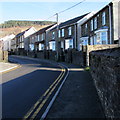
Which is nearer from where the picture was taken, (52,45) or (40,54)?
(40,54)

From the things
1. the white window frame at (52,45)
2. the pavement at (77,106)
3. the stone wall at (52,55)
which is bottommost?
the pavement at (77,106)

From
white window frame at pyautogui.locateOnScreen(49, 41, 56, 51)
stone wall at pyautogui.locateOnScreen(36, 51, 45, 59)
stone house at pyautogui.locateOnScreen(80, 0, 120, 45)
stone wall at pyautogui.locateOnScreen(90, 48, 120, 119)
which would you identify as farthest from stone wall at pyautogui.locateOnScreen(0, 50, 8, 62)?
stone wall at pyautogui.locateOnScreen(90, 48, 120, 119)

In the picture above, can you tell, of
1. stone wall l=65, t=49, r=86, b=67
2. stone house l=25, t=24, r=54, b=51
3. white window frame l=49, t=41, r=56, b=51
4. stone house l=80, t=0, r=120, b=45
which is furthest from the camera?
stone house l=25, t=24, r=54, b=51

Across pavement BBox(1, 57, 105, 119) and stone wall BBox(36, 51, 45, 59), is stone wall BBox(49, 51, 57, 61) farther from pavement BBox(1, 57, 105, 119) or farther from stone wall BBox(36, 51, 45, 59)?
pavement BBox(1, 57, 105, 119)

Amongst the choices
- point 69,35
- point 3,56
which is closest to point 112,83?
point 3,56

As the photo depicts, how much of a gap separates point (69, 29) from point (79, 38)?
4.12 metres

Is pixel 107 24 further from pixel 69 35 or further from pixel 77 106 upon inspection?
pixel 77 106

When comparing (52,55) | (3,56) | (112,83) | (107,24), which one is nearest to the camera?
(112,83)

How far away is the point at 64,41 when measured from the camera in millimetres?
40062

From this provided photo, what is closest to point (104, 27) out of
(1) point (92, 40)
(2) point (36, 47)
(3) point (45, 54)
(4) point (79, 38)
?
(1) point (92, 40)

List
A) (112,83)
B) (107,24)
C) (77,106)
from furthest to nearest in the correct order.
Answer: (107,24), (77,106), (112,83)

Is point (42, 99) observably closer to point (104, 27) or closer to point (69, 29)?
point (104, 27)

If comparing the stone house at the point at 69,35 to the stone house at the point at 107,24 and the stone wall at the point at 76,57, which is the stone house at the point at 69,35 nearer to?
the stone house at the point at 107,24

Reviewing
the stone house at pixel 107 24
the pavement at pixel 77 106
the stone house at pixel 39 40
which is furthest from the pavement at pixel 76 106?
the stone house at pixel 39 40
